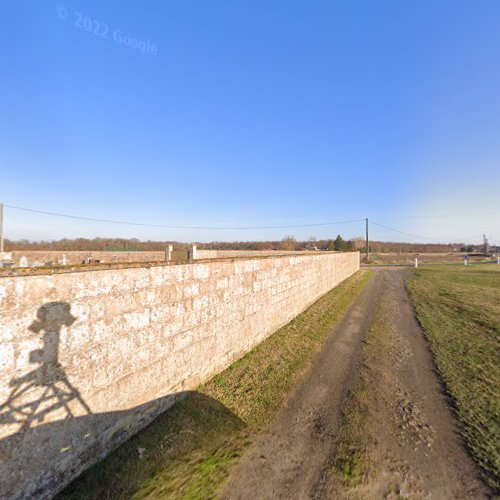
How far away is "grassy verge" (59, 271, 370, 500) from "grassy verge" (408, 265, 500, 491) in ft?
7.57

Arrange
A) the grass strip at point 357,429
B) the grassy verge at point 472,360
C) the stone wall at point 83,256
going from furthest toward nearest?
the stone wall at point 83,256, the grassy verge at point 472,360, the grass strip at point 357,429

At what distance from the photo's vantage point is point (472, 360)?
16.9ft

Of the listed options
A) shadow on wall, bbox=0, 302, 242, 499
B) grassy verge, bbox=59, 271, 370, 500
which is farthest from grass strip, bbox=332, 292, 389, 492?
shadow on wall, bbox=0, 302, 242, 499

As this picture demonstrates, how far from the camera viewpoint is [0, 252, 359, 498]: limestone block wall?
204 centimetres

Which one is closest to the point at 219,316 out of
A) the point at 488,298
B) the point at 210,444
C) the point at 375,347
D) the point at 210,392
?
the point at 210,392

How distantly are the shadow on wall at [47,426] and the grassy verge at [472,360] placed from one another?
12.9 ft

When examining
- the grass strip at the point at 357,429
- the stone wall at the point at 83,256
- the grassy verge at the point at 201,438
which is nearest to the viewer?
the grassy verge at the point at 201,438

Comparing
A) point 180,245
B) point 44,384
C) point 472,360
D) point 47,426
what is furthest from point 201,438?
point 180,245

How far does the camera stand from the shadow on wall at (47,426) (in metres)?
2.01

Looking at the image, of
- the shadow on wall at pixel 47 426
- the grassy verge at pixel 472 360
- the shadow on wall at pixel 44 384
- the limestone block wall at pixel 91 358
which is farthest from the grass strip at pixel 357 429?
the shadow on wall at pixel 44 384

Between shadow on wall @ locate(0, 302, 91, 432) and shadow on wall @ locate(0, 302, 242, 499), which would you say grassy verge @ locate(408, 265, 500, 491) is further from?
shadow on wall @ locate(0, 302, 91, 432)

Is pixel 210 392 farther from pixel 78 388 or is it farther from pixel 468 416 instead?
pixel 468 416

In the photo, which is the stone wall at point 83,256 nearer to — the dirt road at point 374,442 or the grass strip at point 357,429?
the dirt road at point 374,442

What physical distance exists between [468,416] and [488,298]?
10.6m
